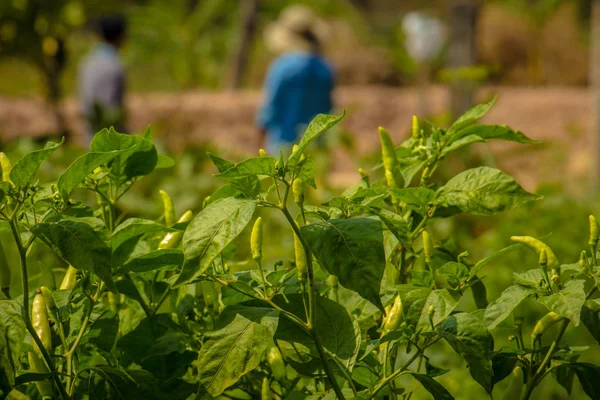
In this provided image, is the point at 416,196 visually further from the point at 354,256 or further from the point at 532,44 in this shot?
the point at 532,44

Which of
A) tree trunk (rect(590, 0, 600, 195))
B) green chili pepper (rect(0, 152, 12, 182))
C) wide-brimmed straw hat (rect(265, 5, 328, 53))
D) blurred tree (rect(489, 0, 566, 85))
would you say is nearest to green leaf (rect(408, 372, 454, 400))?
green chili pepper (rect(0, 152, 12, 182))

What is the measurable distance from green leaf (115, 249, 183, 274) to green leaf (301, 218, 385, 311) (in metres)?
0.11

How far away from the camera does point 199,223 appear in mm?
680

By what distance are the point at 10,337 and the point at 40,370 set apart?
0.28ft

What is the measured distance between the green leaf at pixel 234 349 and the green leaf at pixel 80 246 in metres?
0.09

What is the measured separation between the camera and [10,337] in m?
0.67

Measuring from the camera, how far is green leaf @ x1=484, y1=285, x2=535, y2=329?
0.70 meters

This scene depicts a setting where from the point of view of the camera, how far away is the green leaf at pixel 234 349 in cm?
69

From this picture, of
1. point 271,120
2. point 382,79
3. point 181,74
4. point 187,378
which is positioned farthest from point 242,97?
point 187,378

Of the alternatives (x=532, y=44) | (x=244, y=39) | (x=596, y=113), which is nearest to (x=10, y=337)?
(x=596, y=113)

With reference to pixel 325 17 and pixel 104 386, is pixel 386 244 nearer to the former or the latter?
pixel 104 386

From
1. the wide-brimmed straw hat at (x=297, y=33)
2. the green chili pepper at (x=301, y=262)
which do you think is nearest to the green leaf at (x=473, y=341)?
the green chili pepper at (x=301, y=262)

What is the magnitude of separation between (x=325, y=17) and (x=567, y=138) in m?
6.13

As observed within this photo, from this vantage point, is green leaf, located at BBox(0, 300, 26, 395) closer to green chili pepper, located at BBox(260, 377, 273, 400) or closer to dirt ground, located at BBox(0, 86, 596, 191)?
green chili pepper, located at BBox(260, 377, 273, 400)
